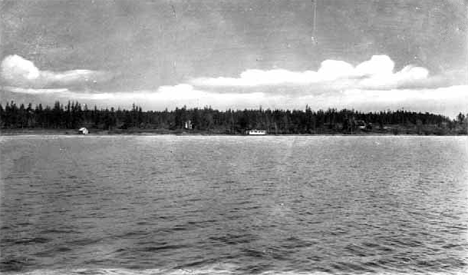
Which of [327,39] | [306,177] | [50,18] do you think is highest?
[327,39]

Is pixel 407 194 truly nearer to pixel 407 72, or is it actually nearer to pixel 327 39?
pixel 327 39

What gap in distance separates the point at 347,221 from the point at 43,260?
1640 cm

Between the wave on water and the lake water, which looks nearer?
the wave on water

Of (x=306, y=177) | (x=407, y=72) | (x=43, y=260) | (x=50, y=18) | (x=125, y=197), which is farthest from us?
(x=407, y=72)

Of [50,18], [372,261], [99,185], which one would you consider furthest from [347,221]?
[99,185]

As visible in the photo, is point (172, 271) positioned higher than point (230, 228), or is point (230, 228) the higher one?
point (172, 271)

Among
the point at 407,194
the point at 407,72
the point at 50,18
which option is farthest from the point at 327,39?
the point at 407,72

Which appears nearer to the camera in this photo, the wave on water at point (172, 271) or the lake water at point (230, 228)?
the wave on water at point (172, 271)

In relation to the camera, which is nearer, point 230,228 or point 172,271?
point 172,271

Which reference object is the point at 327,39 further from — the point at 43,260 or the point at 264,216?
the point at 43,260

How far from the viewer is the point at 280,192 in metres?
34.7

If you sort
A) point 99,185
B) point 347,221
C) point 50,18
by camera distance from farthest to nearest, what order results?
point 99,185 → point 347,221 → point 50,18

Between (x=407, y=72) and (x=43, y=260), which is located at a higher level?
(x=407, y=72)

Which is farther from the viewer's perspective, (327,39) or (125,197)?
(327,39)
